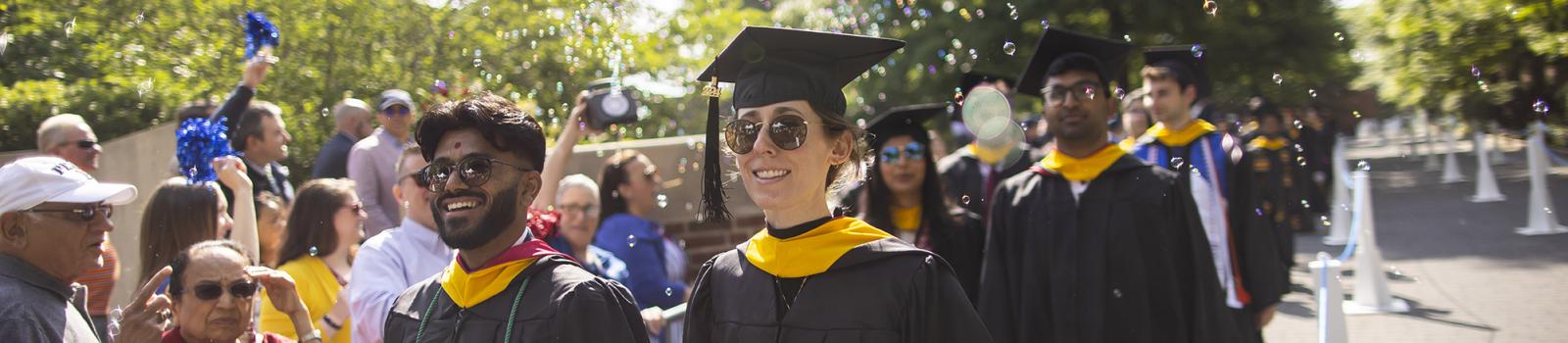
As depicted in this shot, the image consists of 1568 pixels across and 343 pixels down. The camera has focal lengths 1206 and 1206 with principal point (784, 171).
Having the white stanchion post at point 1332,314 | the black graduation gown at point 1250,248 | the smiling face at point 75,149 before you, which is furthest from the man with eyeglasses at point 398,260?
the white stanchion post at point 1332,314

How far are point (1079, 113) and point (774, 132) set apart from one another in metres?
2.02

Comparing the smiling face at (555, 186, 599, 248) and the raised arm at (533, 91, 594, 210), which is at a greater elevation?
the raised arm at (533, 91, 594, 210)

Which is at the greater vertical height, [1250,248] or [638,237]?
[638,237]

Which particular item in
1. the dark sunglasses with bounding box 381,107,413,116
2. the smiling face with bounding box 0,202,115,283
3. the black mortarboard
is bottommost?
the smiling face with bounding box 0,202,115,283

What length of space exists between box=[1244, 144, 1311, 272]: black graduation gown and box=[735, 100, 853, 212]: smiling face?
308cm

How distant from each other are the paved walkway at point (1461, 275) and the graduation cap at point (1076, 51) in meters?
A: 3.78

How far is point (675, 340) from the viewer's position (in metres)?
5.08

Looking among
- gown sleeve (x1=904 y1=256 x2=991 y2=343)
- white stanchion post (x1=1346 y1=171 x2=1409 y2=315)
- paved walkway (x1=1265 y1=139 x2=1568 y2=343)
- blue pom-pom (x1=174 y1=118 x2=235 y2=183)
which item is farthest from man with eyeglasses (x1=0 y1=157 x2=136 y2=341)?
white stanchion post (x1=1346 y1=171 x2=1409 y2=315)

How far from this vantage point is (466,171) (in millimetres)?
2828

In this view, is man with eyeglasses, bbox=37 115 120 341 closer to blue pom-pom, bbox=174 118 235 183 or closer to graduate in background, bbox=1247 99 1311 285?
blue pom-pom, bbox=174 118 235 183

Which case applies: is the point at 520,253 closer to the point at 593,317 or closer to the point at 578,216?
the point at 593,317

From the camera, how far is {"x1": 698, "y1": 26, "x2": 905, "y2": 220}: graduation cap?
291cm

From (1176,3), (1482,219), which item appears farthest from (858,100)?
(1482,219)

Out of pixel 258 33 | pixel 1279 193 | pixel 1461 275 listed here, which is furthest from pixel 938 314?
pixel 1461 275
